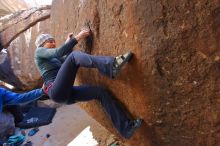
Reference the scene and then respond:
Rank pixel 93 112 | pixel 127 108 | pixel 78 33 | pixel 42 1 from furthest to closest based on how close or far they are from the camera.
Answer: pixel 42 1, pixel 93 112, pixel 78 33, pixel 127 108

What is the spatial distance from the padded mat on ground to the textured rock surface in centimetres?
54

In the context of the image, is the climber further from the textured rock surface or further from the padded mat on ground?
the textured rock surface

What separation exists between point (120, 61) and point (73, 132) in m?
2.84

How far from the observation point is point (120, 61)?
2385 millimetres

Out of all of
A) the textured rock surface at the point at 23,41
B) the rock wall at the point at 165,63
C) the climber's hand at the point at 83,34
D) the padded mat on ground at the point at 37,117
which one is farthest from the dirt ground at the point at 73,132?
the climber's hand at the point at 83,34

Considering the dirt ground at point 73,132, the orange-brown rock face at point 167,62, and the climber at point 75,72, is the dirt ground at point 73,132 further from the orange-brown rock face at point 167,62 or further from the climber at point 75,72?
the orange-brown rock face at point 167,62

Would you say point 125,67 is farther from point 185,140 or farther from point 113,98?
point 185,140

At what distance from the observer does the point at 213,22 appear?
6.60ft

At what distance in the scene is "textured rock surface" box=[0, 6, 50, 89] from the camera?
603 centimetres

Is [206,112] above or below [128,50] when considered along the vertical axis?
below

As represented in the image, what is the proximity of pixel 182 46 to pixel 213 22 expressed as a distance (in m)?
0.26

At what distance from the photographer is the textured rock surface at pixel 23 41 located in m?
6.03

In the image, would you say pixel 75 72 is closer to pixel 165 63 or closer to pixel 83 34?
pixel 83 34

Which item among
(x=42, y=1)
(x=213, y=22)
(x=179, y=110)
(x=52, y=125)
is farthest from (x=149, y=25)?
(x=42, y=1)
